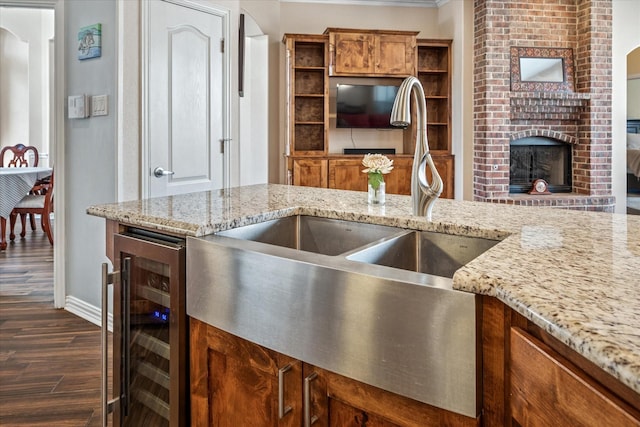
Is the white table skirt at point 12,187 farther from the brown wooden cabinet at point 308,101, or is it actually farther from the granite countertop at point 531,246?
the granite countertop at point 531,246

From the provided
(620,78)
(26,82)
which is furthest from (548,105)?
(26,82)

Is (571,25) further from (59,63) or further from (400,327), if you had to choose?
(400,327)

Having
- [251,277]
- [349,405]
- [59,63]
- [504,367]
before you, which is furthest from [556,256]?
[59,63]

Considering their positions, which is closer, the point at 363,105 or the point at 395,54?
the point at 395,54

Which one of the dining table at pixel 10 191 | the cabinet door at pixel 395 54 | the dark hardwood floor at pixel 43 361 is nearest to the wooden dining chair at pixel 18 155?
the dining table at pixel 10 191

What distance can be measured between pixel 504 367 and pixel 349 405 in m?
0.33

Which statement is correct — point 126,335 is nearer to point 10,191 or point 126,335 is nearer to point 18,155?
point 10,191

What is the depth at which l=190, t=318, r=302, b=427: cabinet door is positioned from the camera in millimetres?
1087

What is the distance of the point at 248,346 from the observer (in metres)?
1.18

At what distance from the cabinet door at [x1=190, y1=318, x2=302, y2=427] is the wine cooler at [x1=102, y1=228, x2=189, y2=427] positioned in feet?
0.16

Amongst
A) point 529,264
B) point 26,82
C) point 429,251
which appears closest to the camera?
point 529,264

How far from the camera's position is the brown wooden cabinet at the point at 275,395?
94 centimetres

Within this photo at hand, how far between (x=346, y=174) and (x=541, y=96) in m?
2.25

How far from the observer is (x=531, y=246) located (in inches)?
42.1
